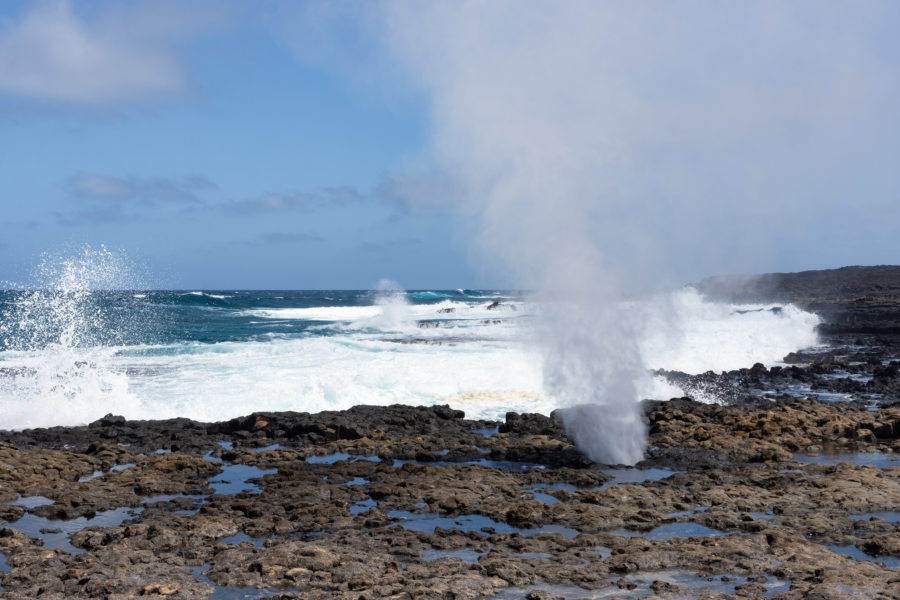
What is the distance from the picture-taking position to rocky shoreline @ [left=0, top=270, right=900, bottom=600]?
7367mm

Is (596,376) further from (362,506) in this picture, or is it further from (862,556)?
(862,556)

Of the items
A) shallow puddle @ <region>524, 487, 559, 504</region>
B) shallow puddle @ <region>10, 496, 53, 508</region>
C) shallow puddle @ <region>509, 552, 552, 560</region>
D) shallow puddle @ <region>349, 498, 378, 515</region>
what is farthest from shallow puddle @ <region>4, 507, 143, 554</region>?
shallow puddle @ <region>524, 487, 559, 504</region>

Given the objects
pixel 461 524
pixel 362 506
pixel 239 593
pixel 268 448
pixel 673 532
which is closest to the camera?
pixel 239 593

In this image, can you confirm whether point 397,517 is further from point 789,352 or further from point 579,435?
point 789,352

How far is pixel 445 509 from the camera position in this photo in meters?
10.1

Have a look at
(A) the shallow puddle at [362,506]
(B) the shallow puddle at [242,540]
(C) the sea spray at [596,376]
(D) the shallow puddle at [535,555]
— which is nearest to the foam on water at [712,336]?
(C) the sea spray at [596,376]

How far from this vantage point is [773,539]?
8.45m

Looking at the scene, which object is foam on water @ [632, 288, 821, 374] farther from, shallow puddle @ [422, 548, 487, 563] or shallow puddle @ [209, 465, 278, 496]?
shallow puddle @ [422, 548, 487, 563]

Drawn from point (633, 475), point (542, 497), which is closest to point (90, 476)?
point (542, 497)

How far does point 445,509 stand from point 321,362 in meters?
17.3

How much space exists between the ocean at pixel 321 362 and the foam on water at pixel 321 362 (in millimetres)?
52

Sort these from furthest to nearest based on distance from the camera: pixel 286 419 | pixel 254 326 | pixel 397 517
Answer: pixel 254 326 → pixel 286 419 → pixel 397 517

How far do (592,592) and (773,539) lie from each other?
2.59 meters

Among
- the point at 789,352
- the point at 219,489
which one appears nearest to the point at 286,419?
the point at 219,489
